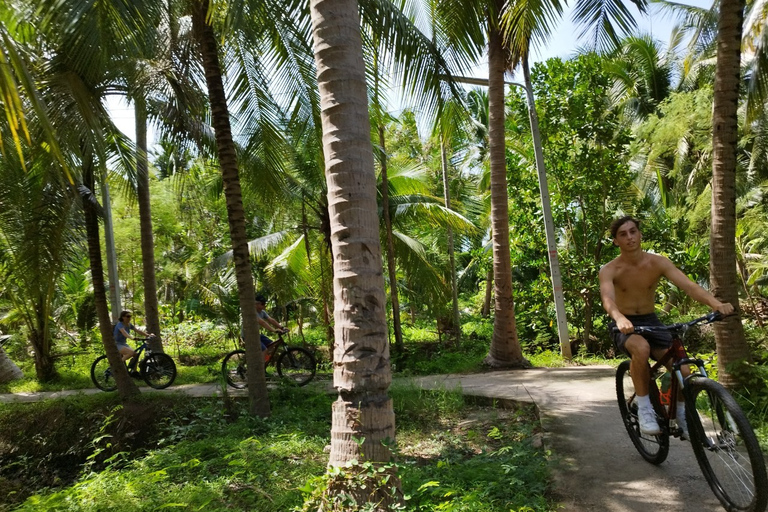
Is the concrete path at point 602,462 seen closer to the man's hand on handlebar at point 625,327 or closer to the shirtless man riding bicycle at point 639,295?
the shirtless man riding bicycle at point 639,295

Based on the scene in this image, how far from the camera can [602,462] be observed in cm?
471

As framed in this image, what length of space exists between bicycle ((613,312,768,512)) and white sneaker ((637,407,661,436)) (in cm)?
6

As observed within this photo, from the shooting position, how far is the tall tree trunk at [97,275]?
30.5 feet

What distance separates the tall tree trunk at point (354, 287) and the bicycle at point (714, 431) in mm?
1719

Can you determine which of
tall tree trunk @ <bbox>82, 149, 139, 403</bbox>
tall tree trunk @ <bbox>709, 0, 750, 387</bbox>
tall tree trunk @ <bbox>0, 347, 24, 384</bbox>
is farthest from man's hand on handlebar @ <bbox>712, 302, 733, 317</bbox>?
tall tree trunk @ <bbox>0, 347, 24, 384</bbox>

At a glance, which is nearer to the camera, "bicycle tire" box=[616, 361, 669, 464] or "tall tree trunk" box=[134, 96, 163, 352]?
"bicycle tire" box=[616, 361, 669, 464]

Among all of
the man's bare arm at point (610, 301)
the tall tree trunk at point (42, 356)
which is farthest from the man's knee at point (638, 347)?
the tall tree trunk at point (42, 356)

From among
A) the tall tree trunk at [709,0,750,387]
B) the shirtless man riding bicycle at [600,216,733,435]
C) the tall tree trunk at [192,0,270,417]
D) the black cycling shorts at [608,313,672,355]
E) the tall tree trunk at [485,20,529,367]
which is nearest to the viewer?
the shirtless man riding bicycle at [600,216,733,435]

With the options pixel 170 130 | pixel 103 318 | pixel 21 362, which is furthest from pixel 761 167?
pixel 21 362

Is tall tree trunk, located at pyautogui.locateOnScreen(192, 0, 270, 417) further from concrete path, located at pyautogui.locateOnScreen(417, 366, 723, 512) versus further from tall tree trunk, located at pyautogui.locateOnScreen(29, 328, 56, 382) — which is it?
tall tree trunk, located at pyautogui.locateOnScreen(29, 328, 56, 382)

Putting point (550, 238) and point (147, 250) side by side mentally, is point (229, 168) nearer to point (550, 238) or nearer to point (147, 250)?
point (550, 238)

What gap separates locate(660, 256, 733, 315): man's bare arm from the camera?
3660 mm

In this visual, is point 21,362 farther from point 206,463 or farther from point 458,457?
point 458,457

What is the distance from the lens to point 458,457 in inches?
217
